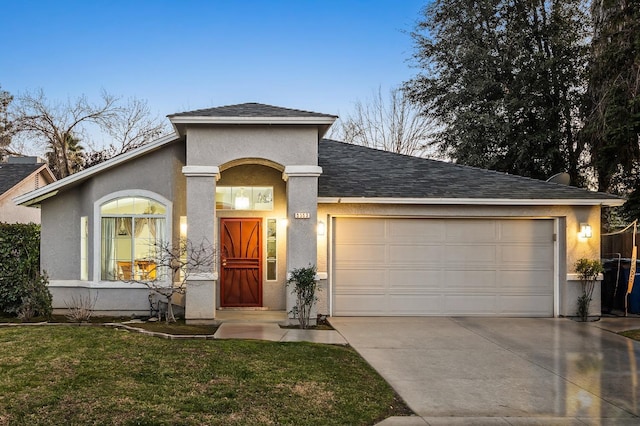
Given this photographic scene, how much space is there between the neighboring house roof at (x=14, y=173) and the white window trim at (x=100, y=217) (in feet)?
31.8

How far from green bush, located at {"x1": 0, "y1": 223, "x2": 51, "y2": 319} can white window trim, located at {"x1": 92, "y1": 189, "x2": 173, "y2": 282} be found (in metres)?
1.06

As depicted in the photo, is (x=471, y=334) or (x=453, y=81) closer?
(x=471, y=334)

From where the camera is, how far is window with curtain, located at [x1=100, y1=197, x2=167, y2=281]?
1067cm

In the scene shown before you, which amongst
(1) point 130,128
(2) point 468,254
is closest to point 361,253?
(2) point 468,254

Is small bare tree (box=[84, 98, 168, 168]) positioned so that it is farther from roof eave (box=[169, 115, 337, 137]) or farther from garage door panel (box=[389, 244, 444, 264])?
garage door panel (box=[389, 244, 444, 264])

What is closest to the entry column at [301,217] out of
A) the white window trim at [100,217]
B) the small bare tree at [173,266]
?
the small bare tree at [173,266]

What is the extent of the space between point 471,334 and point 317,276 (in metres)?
3.22

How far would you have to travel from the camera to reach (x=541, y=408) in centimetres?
539

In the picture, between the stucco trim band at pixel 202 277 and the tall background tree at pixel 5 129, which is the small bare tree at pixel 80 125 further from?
the stucco trim band at pixel 202 277

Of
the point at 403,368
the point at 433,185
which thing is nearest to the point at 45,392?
the point at 403,368

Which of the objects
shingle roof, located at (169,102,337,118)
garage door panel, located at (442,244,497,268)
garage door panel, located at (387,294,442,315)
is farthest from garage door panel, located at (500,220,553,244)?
shingle roof, located at (169,102,337,118)

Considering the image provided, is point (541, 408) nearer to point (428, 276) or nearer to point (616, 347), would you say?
point (616, 347)

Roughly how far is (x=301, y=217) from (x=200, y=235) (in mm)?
2000

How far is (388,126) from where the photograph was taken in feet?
88.3
